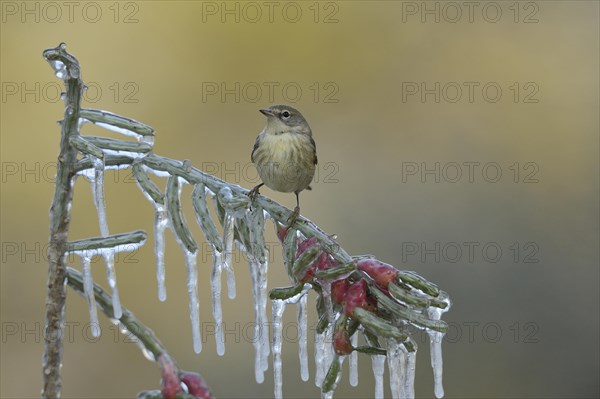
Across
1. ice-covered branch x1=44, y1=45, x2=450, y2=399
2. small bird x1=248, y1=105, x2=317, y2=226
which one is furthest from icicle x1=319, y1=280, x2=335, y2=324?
small bird x1=248, y1=105, x2=317, y2=226

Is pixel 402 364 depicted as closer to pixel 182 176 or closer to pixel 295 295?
pixel 295 295


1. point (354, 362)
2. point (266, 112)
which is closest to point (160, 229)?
point (354, 362)

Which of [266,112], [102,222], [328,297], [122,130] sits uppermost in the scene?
[266,112]

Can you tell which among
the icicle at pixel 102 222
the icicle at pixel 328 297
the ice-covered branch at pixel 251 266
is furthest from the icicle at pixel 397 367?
the icicle at pixel 102 222

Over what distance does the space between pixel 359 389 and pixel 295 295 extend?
3.03m

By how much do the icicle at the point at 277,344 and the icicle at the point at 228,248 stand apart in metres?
0.06

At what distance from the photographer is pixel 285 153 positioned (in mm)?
2965

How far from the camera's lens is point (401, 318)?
114cm

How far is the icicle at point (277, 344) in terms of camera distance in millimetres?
1203

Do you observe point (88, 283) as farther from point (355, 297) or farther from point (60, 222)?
point (355, 297)

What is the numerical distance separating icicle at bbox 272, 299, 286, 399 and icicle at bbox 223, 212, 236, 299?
65mm

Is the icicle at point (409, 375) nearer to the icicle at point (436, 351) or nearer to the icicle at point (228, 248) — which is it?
the icicle at point (436, 351)

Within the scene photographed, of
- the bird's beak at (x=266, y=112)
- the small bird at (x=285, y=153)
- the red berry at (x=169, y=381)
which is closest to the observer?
the red berry at (x=169, y=381)

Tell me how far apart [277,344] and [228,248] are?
0.16 metres
